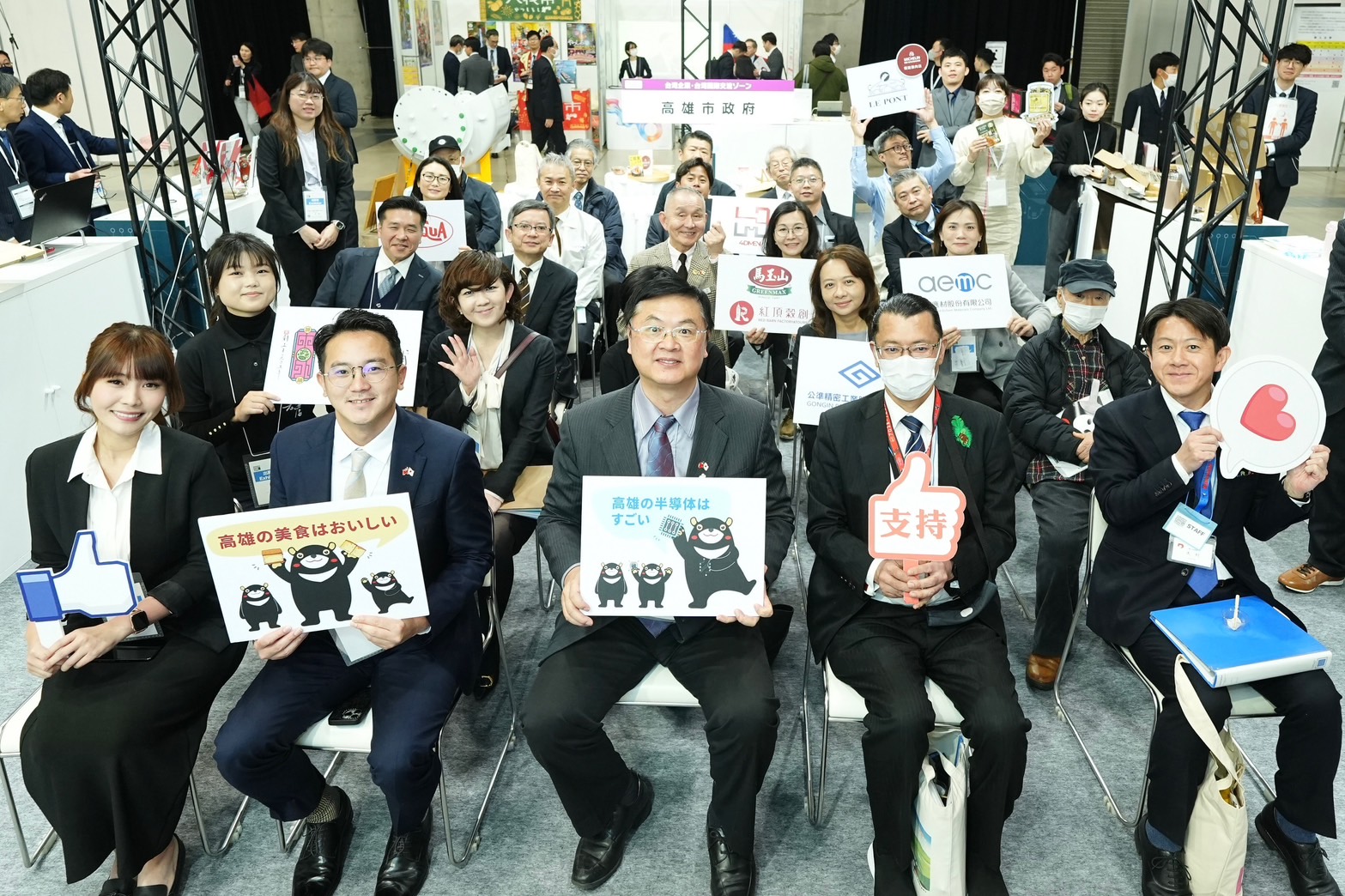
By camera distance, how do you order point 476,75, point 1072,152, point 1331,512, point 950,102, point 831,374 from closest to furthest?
point 831,374
point 1331,512
point 1072,152
point 950,102
point 476,75

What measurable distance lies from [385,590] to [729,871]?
1.17 m

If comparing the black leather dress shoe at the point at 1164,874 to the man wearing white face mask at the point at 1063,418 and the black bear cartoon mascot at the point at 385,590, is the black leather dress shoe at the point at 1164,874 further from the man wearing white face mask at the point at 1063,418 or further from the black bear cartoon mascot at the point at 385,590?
the black bear cartoon mascot at the point at 385,590

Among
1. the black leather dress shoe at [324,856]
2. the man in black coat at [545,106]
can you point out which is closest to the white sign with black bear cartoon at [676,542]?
the black leather dress shoe at [324,856]

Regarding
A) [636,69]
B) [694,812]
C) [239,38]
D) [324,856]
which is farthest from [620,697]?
[239,38]

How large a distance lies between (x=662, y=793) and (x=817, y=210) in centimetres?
390

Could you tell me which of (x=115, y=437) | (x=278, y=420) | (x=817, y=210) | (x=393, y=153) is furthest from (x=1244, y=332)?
(x=393, y=153)

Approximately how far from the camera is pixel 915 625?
2.77m

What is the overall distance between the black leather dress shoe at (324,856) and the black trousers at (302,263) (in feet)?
13.3

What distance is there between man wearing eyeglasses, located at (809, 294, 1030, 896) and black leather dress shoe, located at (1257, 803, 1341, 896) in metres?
0.78

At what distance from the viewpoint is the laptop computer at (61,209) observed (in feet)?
16.9

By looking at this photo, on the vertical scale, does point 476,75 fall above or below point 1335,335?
above

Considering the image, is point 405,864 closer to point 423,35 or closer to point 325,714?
point 325,714

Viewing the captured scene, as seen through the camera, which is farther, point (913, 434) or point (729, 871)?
point (913, 434)

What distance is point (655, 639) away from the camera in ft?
9.09
